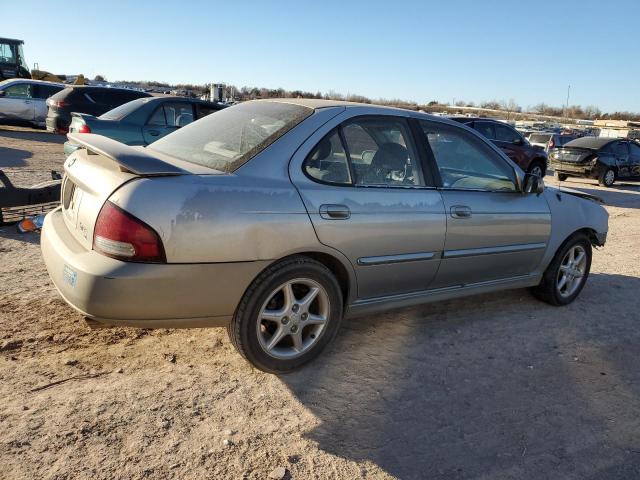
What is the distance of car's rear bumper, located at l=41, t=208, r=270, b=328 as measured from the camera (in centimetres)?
271

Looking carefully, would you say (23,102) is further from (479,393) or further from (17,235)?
(479,393)

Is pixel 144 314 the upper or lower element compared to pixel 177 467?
upper

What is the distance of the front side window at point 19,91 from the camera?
1809 cm

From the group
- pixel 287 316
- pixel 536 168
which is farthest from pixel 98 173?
pixel 536 168

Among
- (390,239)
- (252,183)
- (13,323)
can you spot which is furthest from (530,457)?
(13,323)

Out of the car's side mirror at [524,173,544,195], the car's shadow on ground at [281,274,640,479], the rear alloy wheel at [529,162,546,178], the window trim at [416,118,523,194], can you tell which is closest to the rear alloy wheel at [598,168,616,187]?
the rear alloy wheel at [529,162,546,178]

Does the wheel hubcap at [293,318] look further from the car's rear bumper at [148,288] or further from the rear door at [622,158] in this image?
the rear door at [622,158]

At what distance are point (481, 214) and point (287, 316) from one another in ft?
5.73

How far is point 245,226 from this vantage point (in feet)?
9.65

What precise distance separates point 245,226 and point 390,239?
105cm

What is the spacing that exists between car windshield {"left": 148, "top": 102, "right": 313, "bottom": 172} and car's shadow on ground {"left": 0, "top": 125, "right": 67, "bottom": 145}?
47.5 feet

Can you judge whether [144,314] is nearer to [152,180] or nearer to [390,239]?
[152,180]

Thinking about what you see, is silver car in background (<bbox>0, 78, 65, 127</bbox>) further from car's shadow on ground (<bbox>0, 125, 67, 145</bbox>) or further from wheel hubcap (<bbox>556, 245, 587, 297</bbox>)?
wheel hubcap (<bbox>556, 245, 587, 297</bbox>)

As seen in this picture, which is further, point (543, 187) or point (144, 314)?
point (543, 187)
